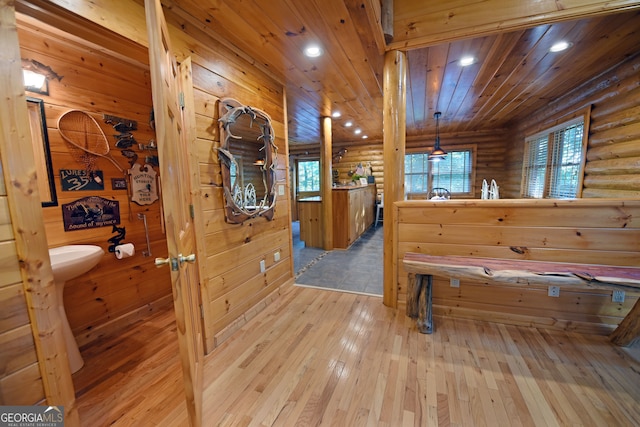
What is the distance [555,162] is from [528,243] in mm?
3027

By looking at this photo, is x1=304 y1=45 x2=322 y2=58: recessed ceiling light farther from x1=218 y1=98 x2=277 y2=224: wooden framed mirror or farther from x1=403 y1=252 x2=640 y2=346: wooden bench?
x1=403 y1=252 x2=640 y2=346: wooden bench

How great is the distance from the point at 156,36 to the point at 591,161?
4.53m

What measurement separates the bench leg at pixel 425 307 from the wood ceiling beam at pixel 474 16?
79.4 inches

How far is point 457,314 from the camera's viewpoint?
7.59 feet

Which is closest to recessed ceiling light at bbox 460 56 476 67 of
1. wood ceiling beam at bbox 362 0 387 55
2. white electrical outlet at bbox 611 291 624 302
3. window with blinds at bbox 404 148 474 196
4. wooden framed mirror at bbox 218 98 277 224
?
wood ceiling beam at bbox 362 0 387 55

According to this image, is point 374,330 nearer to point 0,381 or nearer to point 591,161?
point 0,381

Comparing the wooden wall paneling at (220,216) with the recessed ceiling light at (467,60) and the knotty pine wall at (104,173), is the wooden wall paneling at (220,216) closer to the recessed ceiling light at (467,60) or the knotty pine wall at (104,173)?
the knotty pine wall at (104,173)

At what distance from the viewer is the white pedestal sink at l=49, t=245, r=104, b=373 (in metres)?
1.50

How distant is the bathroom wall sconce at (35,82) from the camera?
5.54ft

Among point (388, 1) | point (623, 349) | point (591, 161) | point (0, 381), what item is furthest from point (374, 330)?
point (591, 161)

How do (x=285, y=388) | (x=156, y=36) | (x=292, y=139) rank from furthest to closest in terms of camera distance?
(x=292, y=139)
(x=285, y=388)
(x=156, y=36)

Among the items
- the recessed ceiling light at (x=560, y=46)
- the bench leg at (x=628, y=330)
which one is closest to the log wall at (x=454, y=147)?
the recessed ceiling light at (x=560, y=46)
